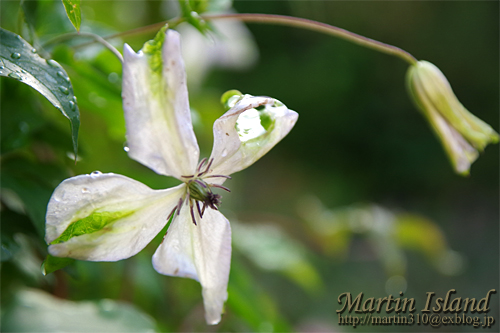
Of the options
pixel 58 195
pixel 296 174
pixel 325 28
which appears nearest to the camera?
pixel 58 195

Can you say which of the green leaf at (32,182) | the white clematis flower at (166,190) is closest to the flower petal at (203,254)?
the white clematis flower at (166,190)

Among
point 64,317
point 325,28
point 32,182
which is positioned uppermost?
point 325,28

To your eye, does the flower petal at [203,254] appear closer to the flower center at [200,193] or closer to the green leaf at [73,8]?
the flower center at [200,193]

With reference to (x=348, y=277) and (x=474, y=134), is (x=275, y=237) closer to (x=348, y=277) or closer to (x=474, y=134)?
(x=474, y=134)

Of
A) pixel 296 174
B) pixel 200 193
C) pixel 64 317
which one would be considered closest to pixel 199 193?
pixel 200 193

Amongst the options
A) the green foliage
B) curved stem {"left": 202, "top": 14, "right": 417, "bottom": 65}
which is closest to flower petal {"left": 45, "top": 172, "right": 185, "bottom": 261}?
the green foliage

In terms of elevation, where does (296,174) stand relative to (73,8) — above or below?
below

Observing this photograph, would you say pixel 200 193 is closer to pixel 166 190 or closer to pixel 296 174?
pixel 166 190

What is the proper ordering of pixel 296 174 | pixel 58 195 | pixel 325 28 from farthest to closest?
1. pixel 296 174
2. pixel 325 28
3. pixel 58 195
